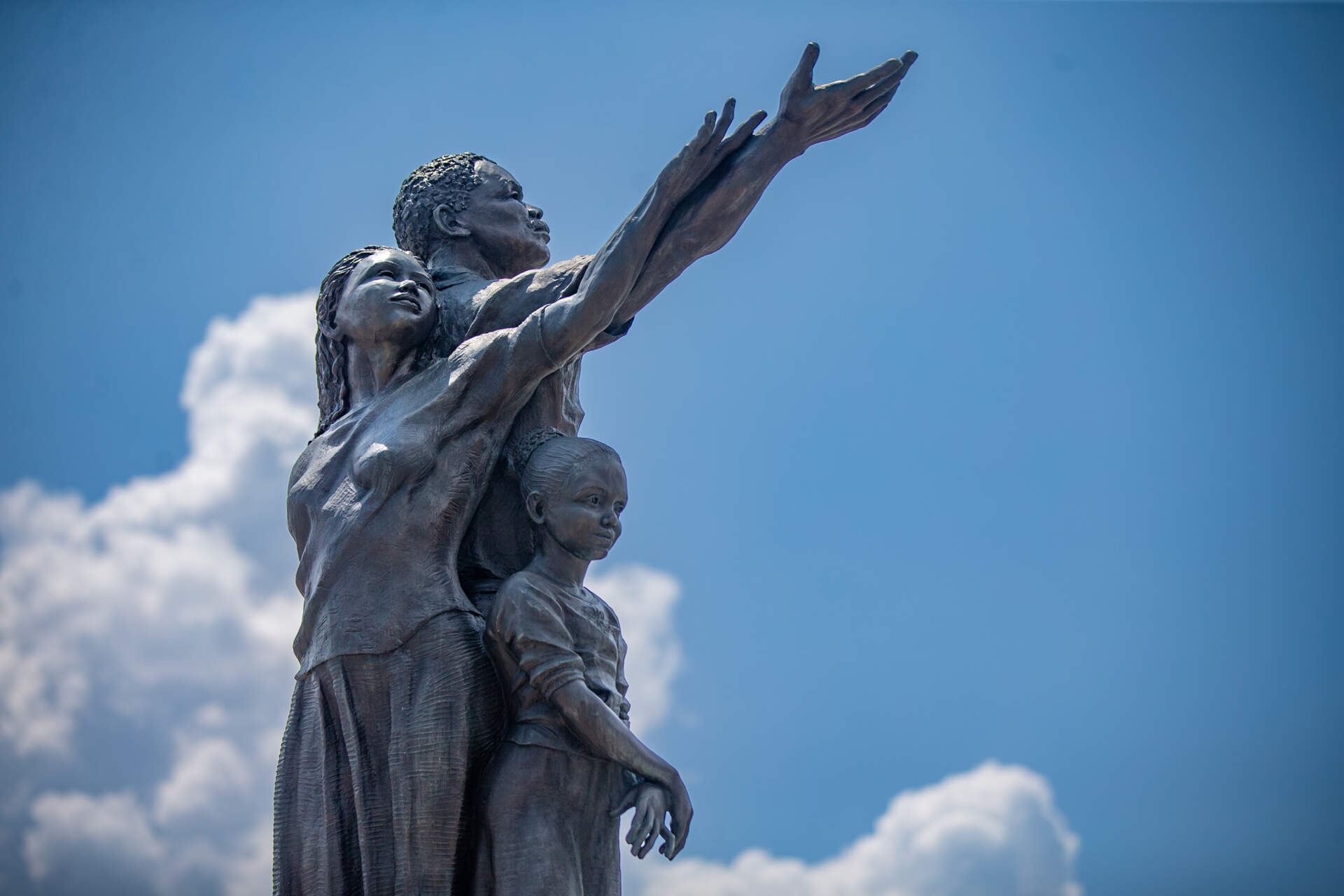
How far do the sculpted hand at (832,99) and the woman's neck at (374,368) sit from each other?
1869 mm

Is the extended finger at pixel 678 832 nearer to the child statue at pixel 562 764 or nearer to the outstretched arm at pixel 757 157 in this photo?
the child statue at pixel 562 764

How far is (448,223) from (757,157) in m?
1.61

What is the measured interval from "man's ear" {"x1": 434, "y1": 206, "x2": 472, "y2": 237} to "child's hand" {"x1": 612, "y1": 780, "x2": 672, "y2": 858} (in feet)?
8.71

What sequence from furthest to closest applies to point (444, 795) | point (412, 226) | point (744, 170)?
point (412, 226), point (744, 170), point (444, 795)

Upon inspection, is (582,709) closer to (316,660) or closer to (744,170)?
(316,660)

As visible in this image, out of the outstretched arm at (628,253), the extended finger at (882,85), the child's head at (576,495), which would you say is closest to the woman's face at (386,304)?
the outstretched arm at (628,253)

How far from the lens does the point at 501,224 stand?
7172 mm

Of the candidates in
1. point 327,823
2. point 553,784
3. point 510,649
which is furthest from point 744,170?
point 327,823

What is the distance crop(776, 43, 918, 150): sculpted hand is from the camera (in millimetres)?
6305

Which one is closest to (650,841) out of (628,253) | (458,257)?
(628,253)

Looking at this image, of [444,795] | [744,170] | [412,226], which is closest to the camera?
[444,795]

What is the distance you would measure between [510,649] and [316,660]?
0.77 meters

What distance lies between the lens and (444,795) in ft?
19.3

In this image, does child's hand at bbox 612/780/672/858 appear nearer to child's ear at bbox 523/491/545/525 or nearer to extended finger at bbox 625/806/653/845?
extended finger at bbox 625/806/653/845
